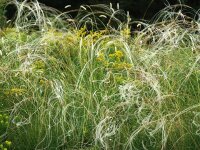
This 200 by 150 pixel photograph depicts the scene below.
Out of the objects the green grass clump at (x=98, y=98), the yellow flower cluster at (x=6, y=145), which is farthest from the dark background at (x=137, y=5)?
the yellow flower cluster at (x=6, y=145)

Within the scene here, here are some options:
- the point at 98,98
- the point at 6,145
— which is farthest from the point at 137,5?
the point at 6,145

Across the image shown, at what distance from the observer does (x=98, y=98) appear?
4141 millimetres

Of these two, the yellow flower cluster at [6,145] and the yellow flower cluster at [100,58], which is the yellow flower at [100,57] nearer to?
the yellow flower cluster at [100,58]

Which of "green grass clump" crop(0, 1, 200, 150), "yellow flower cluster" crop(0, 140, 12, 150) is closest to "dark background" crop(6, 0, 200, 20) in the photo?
"green grass clump" crop(0, 1, 200, 150)

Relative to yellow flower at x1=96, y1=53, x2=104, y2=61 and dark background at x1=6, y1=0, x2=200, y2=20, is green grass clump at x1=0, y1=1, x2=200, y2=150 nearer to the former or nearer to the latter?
yellow flower at x1=96, y1=53, x2=104, y2=61

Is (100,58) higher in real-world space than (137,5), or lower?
higher

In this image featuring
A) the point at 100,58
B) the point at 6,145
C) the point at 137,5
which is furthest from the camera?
the point at 137,5

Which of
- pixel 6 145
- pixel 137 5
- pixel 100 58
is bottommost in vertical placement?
pixel 137 5

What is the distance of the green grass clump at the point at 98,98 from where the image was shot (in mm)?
3674

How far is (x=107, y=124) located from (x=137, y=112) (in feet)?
0.81

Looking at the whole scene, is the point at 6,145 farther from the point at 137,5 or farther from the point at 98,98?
the point at 137,5

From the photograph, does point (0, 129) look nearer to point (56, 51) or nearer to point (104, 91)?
point (104, 91)

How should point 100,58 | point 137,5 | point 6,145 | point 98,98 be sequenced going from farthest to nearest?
1. point 137,5
2. point 100,58
3. point 98,98
4. point 6,145

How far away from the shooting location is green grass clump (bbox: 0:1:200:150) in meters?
3.67
